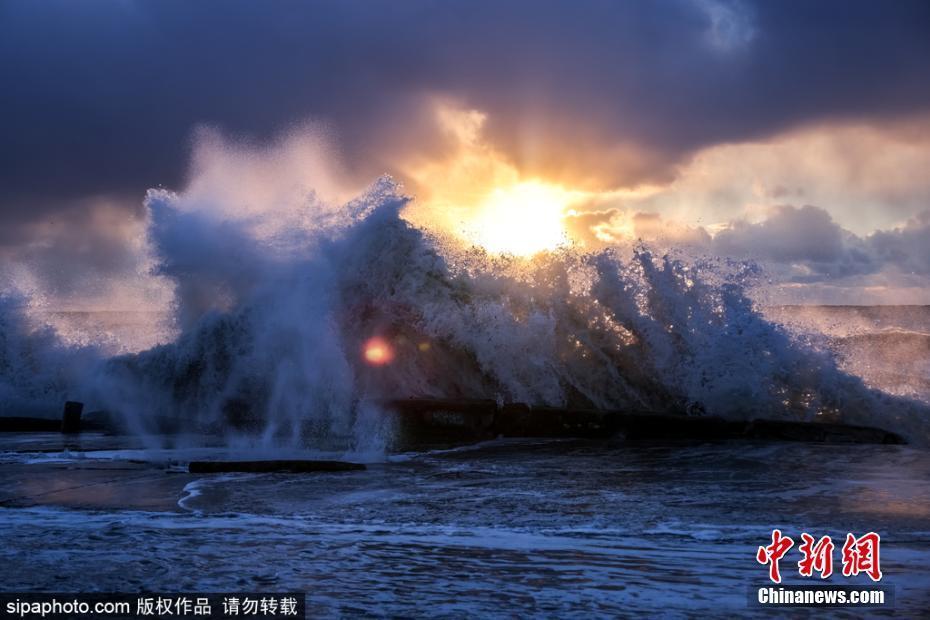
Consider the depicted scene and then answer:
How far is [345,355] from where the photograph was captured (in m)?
13.9

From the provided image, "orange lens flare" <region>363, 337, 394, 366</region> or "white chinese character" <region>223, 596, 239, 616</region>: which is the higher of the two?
"orange lens flare" <region>363, 337, 394, 366</region>

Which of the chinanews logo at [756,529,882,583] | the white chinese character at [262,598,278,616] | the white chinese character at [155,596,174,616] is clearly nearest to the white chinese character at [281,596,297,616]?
the white chinese character at [262,598,278,616]

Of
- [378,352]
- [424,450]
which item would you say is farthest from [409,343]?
[424,450]

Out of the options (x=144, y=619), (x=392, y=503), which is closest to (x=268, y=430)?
(x=392, y=503)

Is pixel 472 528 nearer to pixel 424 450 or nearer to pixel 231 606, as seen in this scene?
pixel 231 606

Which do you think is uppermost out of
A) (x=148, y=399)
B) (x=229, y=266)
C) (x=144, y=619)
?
(x=229, y=266)

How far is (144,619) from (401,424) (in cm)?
754

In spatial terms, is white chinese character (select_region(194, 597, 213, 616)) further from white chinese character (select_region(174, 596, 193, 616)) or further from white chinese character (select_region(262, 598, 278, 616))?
white chinese character (select_region(262, 598, 278, 616))

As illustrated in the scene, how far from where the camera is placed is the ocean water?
4.88 meters

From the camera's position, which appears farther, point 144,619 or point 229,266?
point 229,266

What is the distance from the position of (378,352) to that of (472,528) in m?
8.83

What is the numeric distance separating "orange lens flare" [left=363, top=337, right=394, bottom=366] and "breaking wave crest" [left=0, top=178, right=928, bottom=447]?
12cm

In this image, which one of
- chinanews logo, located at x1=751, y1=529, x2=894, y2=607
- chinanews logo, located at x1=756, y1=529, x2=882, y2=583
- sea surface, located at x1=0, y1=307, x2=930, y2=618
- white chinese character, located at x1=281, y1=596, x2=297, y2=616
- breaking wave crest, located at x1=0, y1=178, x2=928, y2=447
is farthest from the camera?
breaking wave crest, located at x1=0, y1=178, x2=928, y2=447

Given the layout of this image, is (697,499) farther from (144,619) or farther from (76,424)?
(76,424)
